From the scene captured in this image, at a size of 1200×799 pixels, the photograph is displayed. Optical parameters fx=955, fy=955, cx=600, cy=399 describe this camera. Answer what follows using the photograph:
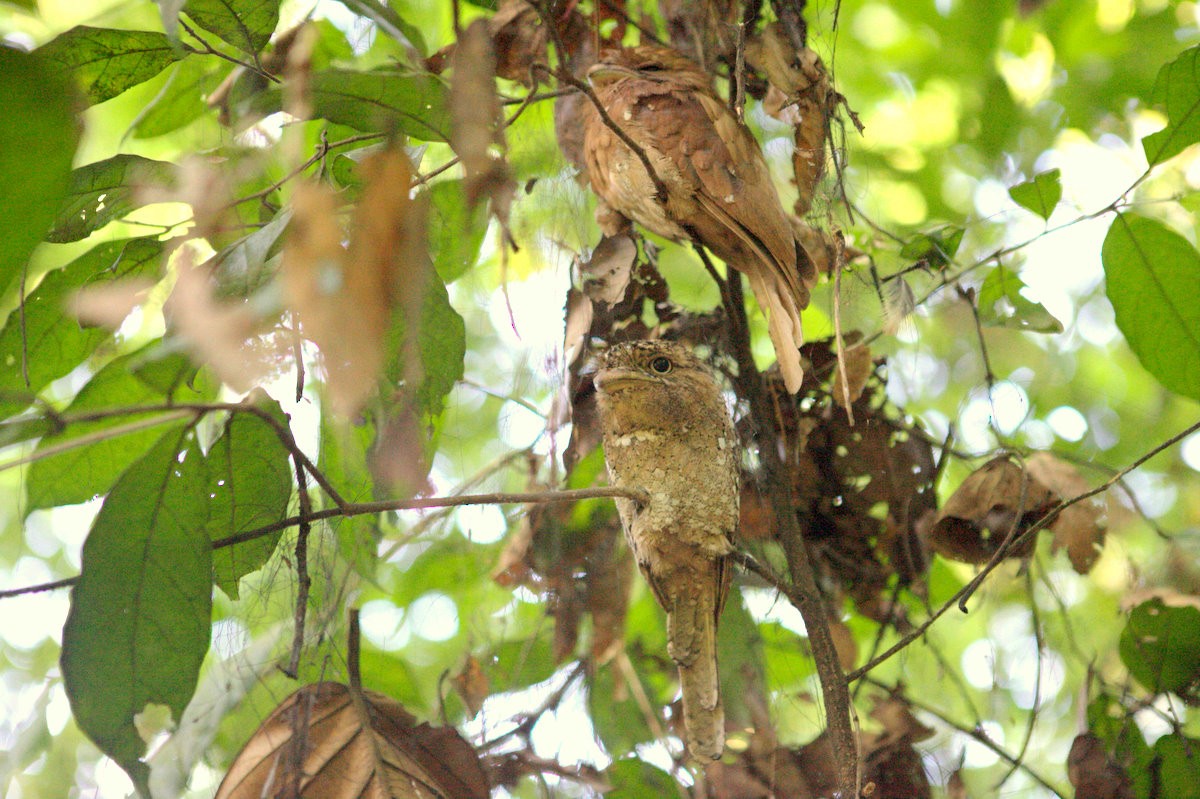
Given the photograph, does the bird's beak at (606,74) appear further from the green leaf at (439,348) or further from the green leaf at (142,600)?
the green leaf at (142,600)

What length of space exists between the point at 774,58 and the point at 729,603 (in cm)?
102

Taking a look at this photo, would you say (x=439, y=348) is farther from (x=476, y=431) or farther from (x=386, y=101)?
(x=476, y=431)

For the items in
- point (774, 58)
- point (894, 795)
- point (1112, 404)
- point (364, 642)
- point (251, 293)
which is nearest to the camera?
point (251, 293)

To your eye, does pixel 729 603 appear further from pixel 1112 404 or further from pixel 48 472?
pixel 1112 404

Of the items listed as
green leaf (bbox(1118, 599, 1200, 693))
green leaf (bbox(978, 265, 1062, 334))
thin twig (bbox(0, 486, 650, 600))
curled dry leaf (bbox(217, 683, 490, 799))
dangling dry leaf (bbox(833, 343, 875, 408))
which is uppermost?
green leaf (bbox(978, 265, 1062, 334))

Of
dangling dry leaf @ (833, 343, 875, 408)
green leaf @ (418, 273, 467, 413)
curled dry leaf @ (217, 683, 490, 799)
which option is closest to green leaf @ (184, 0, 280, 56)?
green leaf @ (418, 273, 467, 413)

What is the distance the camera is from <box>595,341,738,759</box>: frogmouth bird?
4.40ft

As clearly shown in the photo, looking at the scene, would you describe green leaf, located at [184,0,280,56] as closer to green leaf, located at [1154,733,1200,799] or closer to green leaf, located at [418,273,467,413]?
green leaf, located at [418,273,467,413]

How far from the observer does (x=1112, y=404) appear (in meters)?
3.33

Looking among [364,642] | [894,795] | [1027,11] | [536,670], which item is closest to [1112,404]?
[1027,11]

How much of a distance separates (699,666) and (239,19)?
1132mm

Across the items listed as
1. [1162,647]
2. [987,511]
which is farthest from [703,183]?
[1162,647]

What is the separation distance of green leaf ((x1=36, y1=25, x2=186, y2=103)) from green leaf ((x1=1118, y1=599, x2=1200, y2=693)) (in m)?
1.98

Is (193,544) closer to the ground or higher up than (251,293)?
closer to the ground
